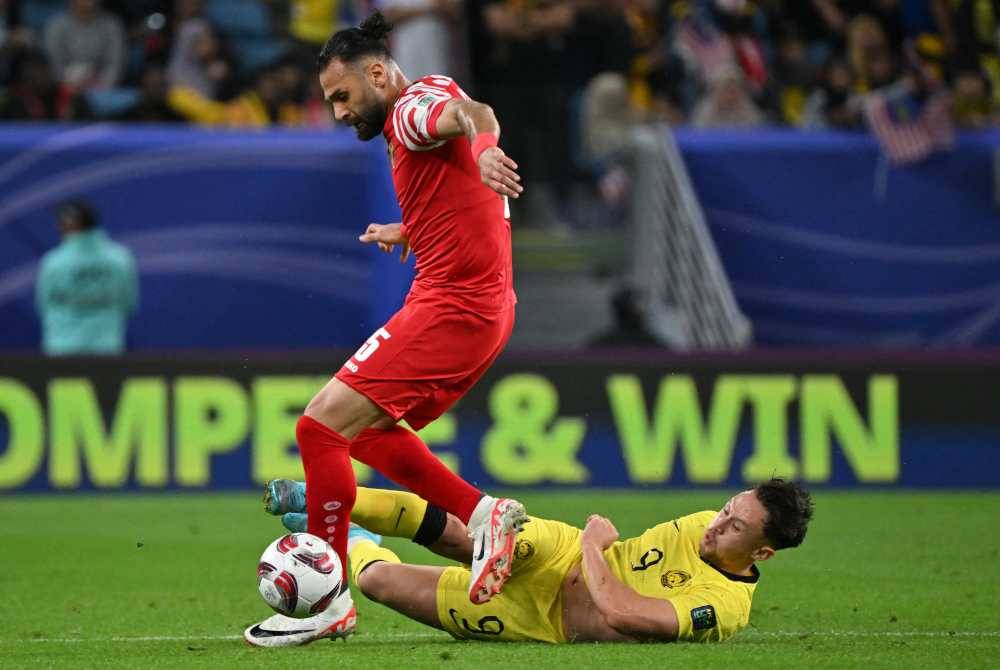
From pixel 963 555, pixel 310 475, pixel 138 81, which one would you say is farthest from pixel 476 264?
pixel 138 81

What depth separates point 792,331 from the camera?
14562 millimetres

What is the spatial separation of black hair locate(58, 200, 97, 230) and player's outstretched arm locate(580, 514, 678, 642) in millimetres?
8151

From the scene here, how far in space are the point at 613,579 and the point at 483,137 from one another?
1.69 m

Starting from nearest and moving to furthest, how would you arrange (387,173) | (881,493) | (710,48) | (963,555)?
(963,555) → (881,493) → (387,173) → (710,48)

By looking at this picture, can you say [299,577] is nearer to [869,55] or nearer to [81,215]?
[81,215]

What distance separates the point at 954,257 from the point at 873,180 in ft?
3.09

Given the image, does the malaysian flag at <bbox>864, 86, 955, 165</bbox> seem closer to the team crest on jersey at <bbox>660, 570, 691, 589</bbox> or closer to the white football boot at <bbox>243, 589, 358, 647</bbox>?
the team crest on jersey at <bbox>660, 570, 691, 589</bbox>

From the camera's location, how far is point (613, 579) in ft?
20.9

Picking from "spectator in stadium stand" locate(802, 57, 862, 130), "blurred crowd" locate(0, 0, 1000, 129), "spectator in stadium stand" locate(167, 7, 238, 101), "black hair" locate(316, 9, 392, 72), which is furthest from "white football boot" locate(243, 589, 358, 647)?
"spectator in stadium stand" locate(802, 57, 862, 130)

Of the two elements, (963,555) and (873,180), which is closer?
(963,555)

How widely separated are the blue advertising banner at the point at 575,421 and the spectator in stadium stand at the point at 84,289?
0.87m

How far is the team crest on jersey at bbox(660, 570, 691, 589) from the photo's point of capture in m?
6.45

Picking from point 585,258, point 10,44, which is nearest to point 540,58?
point 585,258

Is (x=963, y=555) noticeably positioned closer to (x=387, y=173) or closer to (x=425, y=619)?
(x=425, y=619)
